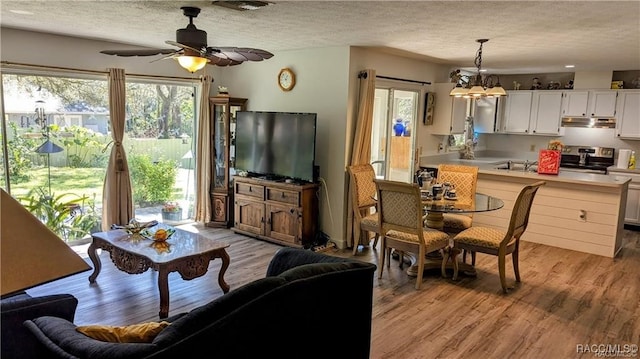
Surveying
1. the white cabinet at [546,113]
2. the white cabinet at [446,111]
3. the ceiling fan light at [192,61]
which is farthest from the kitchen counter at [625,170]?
the ceiling fan light at [192,61]

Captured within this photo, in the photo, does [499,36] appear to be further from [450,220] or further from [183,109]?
[183,109]

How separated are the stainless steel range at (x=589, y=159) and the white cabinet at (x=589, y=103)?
582 mm

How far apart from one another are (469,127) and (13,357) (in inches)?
300

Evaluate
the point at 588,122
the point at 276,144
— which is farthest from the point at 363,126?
the point at 588,122

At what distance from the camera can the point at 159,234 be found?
12.3 ft

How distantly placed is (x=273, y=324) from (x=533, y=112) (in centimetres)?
728

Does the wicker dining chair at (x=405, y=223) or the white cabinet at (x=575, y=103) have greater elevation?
the white cabinet at (x=575, y=103)

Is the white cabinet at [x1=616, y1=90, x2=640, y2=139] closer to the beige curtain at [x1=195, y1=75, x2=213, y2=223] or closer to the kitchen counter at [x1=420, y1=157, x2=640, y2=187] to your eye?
the kitchen counter at [x1=420, y1=157, x2=640, y2=187]

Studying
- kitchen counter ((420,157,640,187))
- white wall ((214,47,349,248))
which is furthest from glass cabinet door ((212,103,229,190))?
kitchen counter ((420,157,640,187))

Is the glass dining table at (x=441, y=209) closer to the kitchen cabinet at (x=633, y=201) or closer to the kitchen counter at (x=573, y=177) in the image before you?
the kitchen counter at (x=573, y=177)

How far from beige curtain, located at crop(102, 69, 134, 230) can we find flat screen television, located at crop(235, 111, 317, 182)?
1.39 m

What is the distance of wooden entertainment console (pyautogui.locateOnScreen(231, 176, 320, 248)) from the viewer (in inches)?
210

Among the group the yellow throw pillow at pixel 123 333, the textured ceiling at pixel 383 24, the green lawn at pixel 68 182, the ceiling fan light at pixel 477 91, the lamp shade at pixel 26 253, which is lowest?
the yellow throw pillow at pixel 123 333

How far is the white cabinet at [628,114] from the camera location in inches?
268
